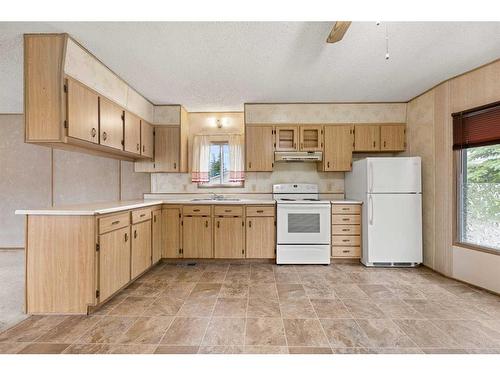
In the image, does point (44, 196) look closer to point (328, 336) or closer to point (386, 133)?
point (328, 336)

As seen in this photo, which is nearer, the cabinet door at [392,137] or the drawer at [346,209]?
the drawer at [346,209]

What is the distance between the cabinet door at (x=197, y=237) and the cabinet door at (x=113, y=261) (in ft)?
3.64

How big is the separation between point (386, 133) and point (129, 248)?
4.05m

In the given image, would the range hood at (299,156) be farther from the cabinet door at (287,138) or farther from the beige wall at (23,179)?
the beige wall at (23,179)

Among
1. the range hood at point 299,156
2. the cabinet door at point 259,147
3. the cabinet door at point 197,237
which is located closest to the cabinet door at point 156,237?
the cabinet door at point 197,237

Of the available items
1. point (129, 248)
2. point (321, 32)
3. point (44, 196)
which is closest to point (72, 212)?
point (129, 248)

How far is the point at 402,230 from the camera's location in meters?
3.69

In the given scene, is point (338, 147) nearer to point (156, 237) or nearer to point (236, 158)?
point (236, 158)

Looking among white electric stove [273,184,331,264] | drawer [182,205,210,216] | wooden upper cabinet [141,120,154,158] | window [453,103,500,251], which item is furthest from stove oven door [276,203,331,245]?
wooden upper cabinet [141,120,154,158]

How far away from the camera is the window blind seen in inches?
110

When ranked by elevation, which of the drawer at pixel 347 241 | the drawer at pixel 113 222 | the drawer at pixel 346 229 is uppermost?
the drawer at pixel 113 222

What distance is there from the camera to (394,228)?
370cm

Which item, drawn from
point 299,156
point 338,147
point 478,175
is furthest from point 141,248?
point 478,175

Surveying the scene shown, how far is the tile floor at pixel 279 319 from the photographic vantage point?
1.85 m
